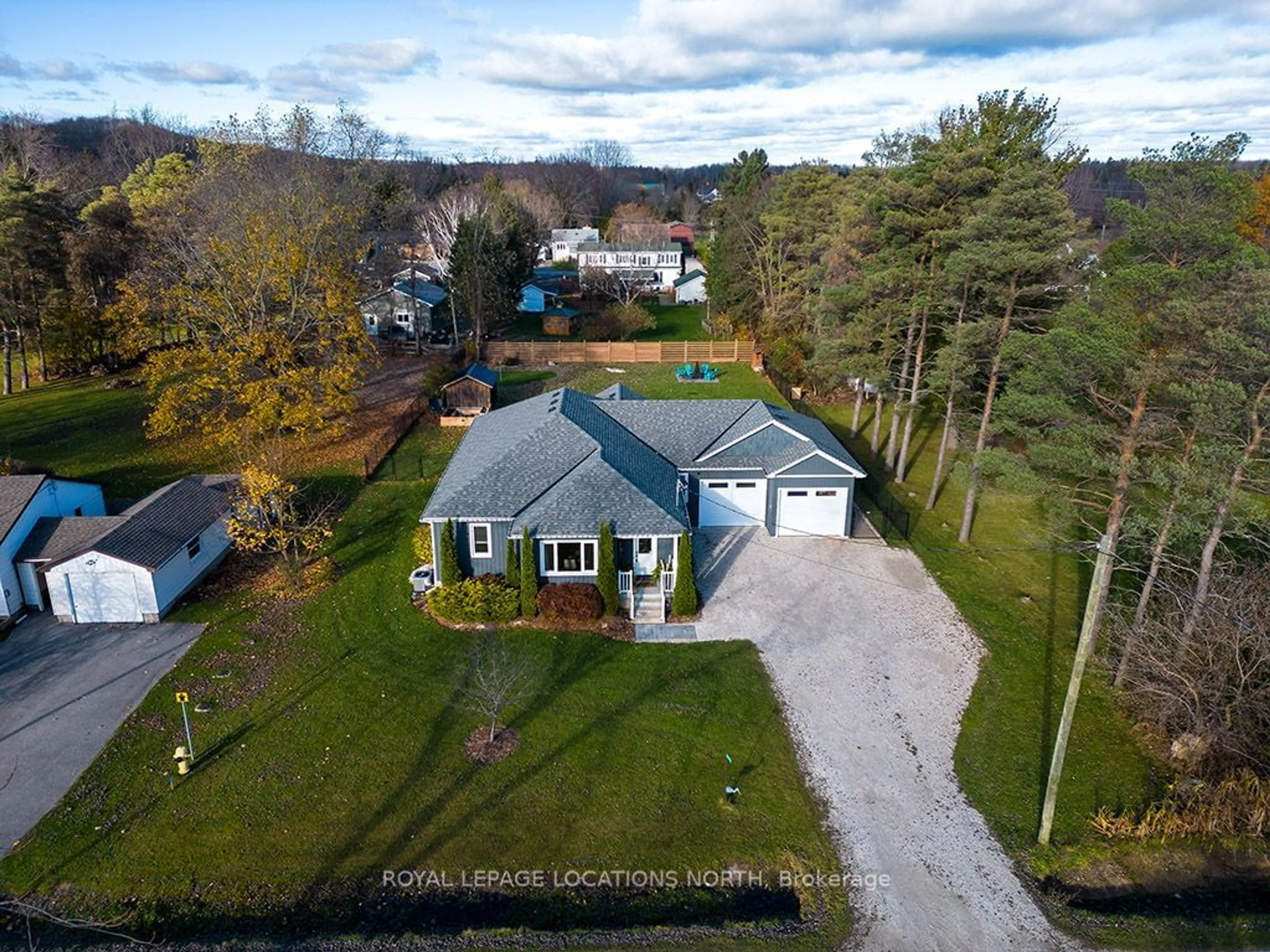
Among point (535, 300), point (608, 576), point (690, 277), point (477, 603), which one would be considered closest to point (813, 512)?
point (608, 576)

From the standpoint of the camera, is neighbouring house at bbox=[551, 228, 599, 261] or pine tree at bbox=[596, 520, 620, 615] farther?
neighbouring house at bbox=[551, 228, 599, 261]

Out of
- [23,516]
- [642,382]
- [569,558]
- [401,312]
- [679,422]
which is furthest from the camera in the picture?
[401,312]

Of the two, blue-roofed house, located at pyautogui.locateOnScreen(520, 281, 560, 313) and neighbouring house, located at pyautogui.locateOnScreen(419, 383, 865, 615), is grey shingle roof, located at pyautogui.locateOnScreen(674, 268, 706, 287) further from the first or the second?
neighbouring house, located at pyautogui.locateOnScreen(419, 383, 865, 615)

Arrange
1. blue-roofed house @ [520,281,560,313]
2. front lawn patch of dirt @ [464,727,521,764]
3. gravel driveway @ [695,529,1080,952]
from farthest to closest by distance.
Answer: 1. blue-roofed house @ [520,281,560,313]
2. front lawn patch of dirt @ [464,727,521,764]
3. gravel driveway @ [695,529,1080,952]

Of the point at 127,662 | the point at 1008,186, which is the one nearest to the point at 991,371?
the point at 1008,186

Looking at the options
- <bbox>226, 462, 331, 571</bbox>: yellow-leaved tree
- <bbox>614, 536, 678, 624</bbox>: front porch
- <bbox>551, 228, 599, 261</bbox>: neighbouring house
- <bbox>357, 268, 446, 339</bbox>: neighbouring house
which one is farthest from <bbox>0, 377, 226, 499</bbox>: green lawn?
<bbox>551, 228, 599, 261</bbox>: neighbouring house

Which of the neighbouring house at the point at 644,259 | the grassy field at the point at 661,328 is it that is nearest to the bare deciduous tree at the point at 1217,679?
the grassy field at the point at 661,328

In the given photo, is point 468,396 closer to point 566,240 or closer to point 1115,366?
point 1115,366

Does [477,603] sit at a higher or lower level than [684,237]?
lower

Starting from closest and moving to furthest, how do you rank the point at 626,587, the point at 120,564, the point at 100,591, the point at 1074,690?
the point at 1074,690 < the point at 120,564 < the point at 100,591 < the point at 626,587
